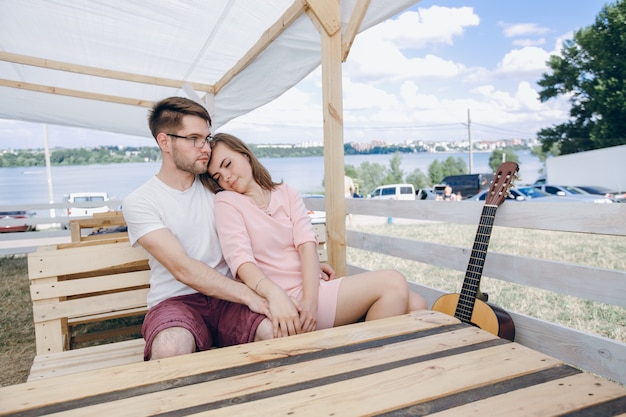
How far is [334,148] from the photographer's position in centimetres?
318

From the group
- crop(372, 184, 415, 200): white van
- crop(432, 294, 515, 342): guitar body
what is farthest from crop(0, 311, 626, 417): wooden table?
crop(372, 184, 415, 200): white van

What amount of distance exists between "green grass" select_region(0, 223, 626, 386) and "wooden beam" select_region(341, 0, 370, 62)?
2796mm

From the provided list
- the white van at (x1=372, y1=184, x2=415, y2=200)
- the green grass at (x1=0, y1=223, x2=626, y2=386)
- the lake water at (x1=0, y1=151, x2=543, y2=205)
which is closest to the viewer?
the green grass at (x1=0, y1=223, x2=626, y2=386)

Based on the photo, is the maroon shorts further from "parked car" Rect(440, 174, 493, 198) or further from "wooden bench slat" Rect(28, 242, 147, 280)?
"parked car" Rect(440, 174, 493, 198)

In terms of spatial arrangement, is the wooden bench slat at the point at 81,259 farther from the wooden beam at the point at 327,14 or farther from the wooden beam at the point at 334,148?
the wooden beam at the point at 327,14

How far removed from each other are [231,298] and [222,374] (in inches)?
25.1

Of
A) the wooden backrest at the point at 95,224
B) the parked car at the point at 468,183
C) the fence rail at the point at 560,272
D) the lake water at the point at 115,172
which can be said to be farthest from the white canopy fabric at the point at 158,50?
the lake water at the point at 115,172

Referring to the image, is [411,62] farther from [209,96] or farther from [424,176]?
[209,96]

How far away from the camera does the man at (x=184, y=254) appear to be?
5.45ft

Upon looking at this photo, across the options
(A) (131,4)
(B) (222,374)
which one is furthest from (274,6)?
(B) (222,374)

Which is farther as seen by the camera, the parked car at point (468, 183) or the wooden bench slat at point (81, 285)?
the parked car at point (468, 183)

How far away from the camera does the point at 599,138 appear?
22.8 meters

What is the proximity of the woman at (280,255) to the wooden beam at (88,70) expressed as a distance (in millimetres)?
3824

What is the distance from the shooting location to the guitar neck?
7.62 ft
